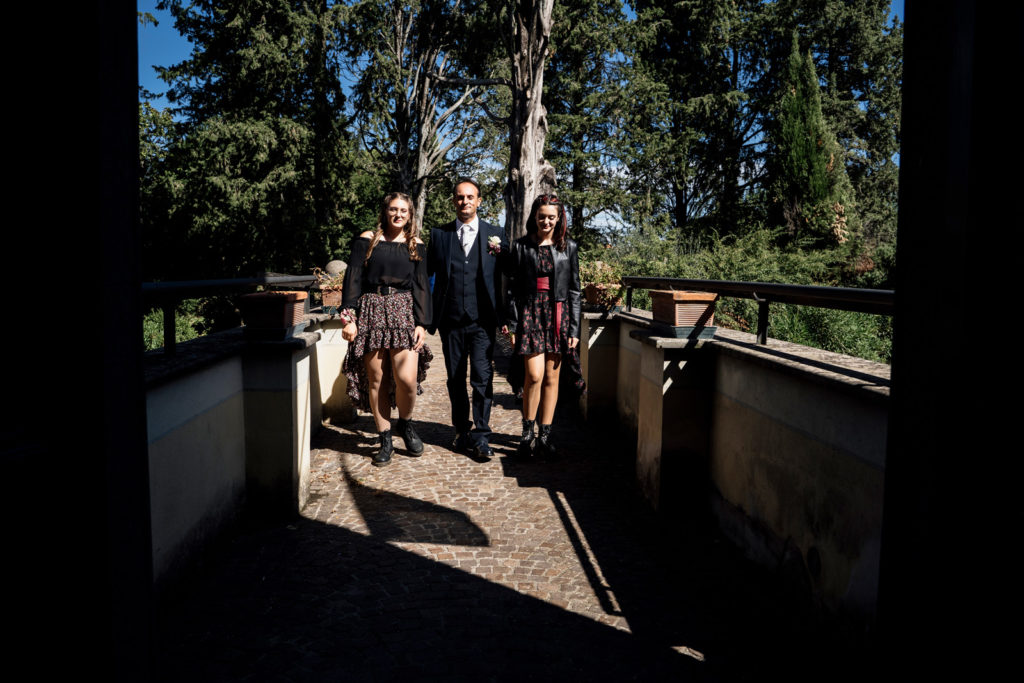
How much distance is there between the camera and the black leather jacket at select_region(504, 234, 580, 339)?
5.02 meters

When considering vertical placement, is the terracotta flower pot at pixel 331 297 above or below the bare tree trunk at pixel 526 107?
below

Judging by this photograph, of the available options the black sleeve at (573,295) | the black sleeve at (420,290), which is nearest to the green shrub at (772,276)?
the black sleeve at (573,295)

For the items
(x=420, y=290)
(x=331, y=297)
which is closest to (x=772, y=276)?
(x=331, y=297)

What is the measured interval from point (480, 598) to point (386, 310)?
2671 millimetres

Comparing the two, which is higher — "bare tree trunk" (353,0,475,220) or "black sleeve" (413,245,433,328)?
"bare tree trunk" (353,0,475,220)

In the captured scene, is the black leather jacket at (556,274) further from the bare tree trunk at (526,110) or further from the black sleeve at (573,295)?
the bare tree trunk at (526,110)

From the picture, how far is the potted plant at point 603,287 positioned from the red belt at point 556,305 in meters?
1.31

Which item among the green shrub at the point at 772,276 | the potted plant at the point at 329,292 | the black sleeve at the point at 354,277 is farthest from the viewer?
the green shrub at the point at 772,276

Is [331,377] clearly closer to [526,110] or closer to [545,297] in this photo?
[545,297]

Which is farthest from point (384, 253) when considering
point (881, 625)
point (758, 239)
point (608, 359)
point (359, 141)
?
point (359, 141)

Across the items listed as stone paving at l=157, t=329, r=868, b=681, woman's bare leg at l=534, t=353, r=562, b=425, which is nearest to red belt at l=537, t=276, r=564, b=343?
woman's bare leg at l=534, t=353, r=562, b=425

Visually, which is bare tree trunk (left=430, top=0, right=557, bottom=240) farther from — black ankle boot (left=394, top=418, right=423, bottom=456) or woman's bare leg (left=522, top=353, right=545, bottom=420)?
black ankle boot (left=394, top=418, right=423, bottom=456)

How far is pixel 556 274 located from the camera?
5.01 metres

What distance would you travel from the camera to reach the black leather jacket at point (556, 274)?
5.02m
